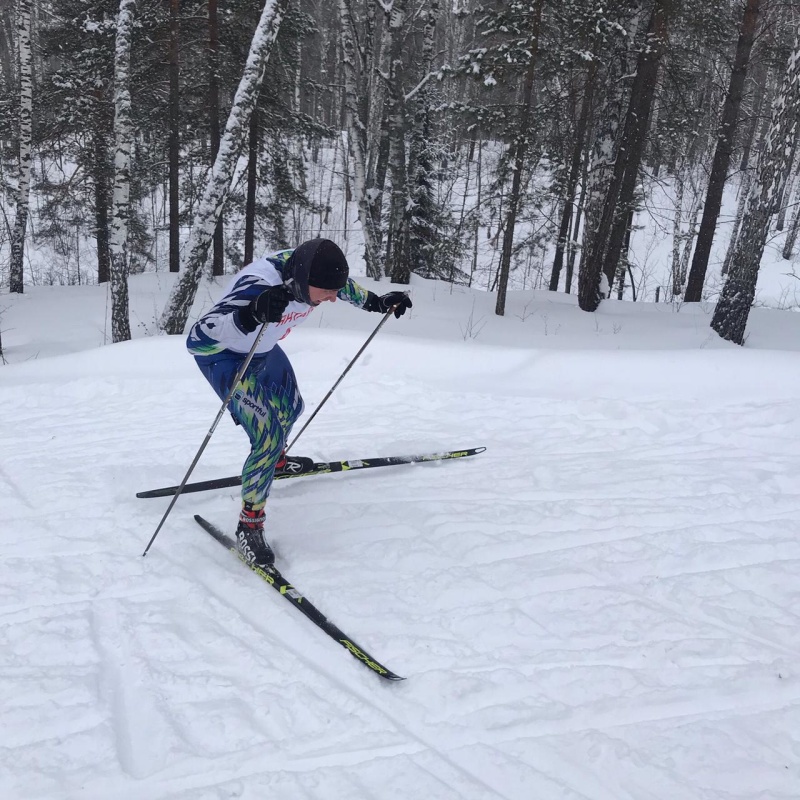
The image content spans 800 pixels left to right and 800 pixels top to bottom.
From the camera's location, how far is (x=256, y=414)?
343 centimetres

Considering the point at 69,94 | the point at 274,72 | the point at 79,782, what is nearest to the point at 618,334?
the point at 79,782

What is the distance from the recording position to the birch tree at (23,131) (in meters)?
12.4

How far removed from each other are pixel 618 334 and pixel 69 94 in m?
13.6

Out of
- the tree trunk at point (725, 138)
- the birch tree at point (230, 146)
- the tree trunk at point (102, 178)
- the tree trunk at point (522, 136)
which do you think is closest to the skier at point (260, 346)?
the birch tree at point (230, 146)

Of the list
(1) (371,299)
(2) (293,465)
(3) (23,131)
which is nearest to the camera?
(1) (371,299)

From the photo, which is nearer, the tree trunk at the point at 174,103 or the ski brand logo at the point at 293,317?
the ski brand logo at the point at 293,317

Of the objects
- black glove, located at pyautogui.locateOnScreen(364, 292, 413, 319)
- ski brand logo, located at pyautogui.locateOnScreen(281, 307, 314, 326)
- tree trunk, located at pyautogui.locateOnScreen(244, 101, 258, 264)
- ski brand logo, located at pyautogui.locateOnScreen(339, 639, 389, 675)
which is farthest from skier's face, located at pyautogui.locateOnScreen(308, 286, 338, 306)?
tree trunk, located at pyautogui.locateOnScreen(244, 101, 258, 264)

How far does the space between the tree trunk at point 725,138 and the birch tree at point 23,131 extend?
1412 cm

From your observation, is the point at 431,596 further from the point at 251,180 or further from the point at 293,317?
the point at 251,180

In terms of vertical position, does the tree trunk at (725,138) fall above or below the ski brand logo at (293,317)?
above

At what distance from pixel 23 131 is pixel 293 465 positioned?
13779 mm

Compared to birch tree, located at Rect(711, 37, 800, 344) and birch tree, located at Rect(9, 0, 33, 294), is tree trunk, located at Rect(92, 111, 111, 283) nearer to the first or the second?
birch tree, located at Rect(9, 0, 33, 294)

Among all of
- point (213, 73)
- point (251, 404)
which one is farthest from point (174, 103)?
point (251, 404)

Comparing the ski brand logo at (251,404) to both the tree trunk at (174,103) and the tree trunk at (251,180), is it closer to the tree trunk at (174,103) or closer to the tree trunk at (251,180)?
the tree trunk at (174,103)
